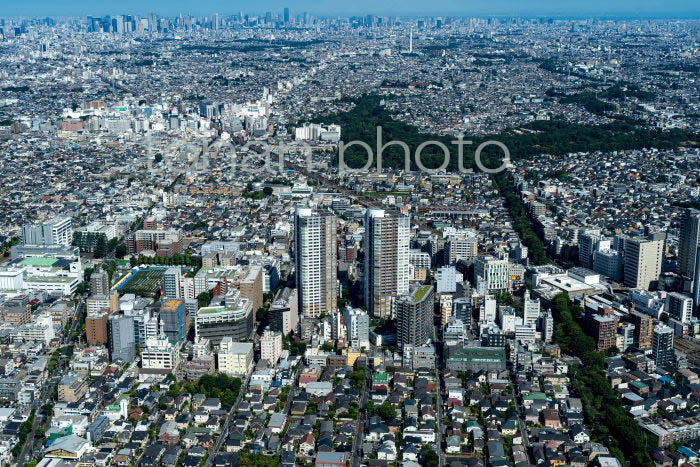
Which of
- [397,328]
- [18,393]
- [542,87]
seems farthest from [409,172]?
[542,87]

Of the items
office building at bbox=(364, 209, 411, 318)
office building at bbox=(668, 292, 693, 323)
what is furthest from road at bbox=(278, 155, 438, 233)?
office building at bbox=(668, 292, 693, 323)

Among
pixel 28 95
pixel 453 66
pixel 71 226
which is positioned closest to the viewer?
pixel 71 226

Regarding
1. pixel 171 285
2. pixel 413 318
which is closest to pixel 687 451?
pixel 413 318

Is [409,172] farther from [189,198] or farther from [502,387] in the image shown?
[502,387]

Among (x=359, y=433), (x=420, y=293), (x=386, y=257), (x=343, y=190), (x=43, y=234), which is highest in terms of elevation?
(x=343, y=190)

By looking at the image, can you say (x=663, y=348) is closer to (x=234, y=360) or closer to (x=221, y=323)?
(x=234, y=360)

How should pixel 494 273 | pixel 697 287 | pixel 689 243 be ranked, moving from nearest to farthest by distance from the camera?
pixel 697 287 < pixel 494 273 < pixel 689 243

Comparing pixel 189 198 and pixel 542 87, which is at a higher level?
pixel 542 87

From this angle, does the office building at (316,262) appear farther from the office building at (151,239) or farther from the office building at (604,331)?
the office building at (151,239)

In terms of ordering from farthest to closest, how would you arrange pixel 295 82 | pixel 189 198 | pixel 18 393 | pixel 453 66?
pixel 453 66
pixel 295 82
pixel 189 198
pixel 18 393
